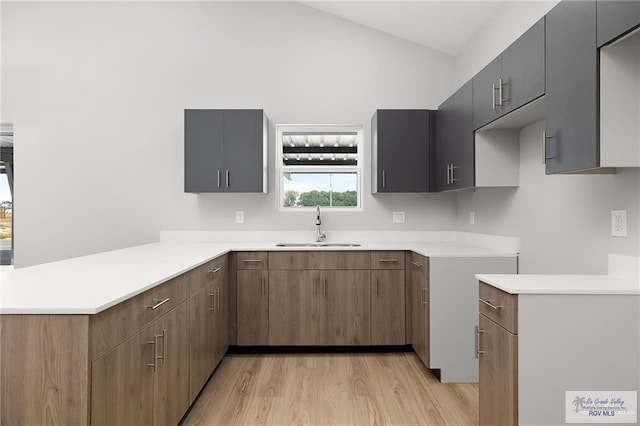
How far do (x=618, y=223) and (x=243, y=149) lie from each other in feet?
8.97

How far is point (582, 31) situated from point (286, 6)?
2.98m

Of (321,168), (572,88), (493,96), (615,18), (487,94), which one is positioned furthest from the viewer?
(321,168)

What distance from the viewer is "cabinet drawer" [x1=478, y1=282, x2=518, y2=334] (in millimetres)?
1634

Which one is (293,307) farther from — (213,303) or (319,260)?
(213,303)

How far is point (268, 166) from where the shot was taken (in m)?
3.94

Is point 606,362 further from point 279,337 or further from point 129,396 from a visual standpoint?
point 279,337

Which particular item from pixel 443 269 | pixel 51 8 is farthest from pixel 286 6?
pixel 443 269

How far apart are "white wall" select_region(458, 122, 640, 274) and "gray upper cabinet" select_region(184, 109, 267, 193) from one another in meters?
2.01

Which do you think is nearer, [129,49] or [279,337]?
[279,337]

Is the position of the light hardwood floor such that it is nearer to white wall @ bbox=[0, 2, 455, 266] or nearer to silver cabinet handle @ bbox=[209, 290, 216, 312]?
silver cabinet handle @ bbox=[209, 290, 216, 312]

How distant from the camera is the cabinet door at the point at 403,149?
3.59 m

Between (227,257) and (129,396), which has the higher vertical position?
(227,257)

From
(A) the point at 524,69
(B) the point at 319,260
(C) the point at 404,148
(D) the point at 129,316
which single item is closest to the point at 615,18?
(A) the point at 524,69

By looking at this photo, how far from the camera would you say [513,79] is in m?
2.17
